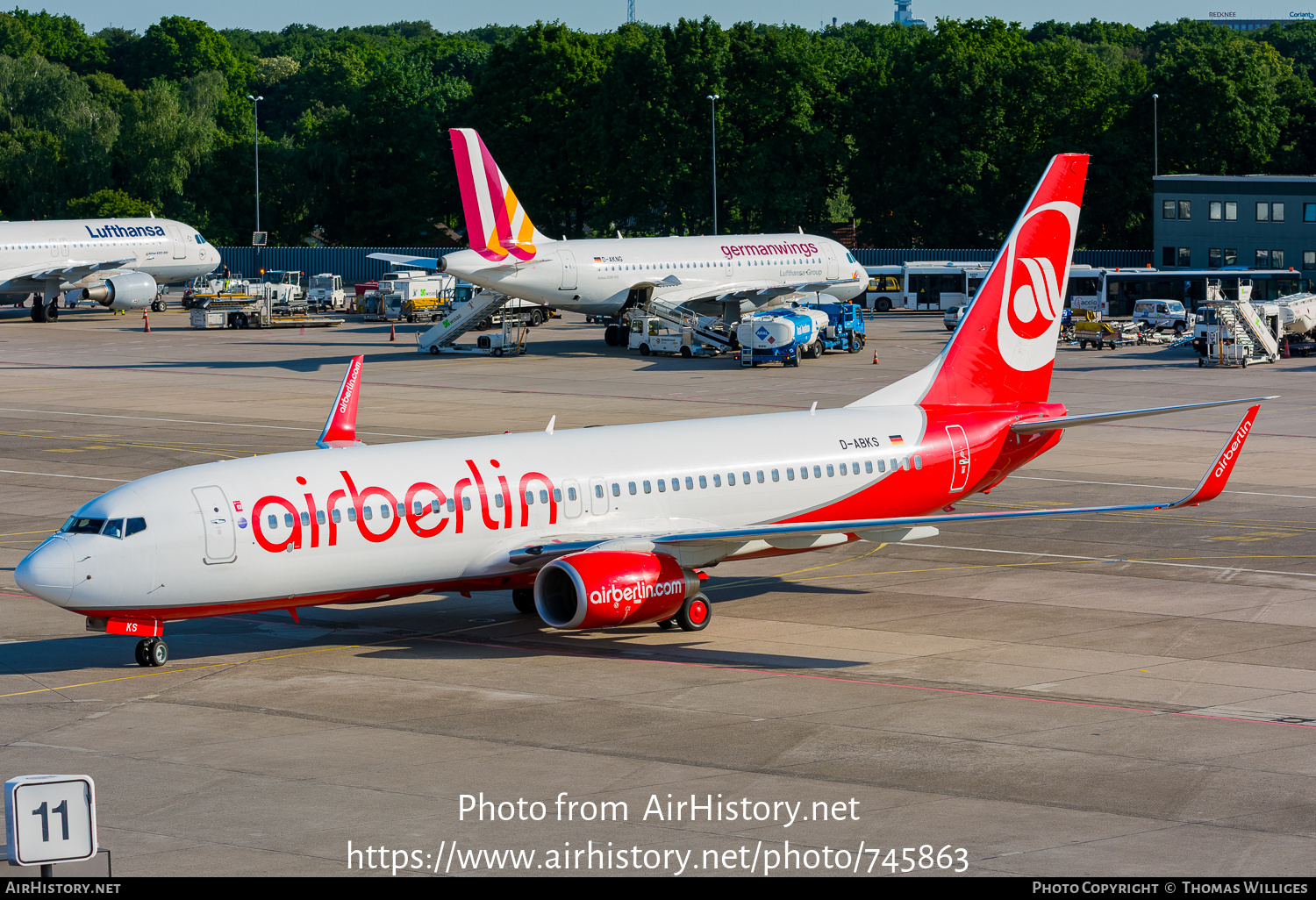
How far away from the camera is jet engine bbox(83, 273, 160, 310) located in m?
115

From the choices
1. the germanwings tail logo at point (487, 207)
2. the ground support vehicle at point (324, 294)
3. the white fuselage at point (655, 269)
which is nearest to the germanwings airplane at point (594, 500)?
the germanwings tail logo at point (487, 207)

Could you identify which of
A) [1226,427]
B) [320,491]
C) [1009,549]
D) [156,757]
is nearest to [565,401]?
[1226,427]

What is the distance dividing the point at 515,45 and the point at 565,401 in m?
99.4

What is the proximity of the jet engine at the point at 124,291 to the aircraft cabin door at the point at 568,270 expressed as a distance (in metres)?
41.3

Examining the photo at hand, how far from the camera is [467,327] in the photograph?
307ft

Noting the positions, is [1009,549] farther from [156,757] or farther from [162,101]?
[162,101]

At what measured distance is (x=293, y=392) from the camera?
241 ft

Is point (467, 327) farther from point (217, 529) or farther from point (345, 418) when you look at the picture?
point (217, 529)

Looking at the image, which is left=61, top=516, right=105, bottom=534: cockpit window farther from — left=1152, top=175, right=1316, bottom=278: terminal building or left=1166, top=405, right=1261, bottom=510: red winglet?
left=1152, top=175, right=1316, bottom=278: terminal building

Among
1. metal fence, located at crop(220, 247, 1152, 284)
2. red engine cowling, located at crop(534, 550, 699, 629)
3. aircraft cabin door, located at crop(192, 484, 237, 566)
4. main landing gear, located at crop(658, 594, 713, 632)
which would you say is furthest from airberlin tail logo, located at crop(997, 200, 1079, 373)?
metal fence, located at crop(220, 247, 1152, 284)

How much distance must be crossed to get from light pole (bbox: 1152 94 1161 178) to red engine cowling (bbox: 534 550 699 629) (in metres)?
112

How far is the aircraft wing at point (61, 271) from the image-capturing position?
110938 millimetres

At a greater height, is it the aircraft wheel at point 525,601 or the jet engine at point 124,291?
the jet engine at point 124,291

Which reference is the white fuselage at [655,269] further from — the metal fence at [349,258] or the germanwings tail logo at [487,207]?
the metal fence at [349,258]
